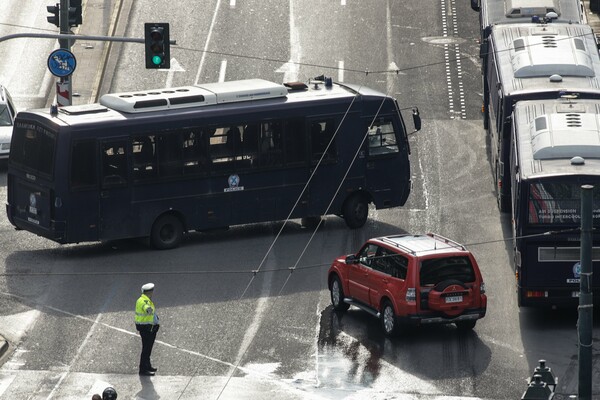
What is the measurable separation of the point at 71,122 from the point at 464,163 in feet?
38.4

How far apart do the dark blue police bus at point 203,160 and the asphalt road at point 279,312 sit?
671 millimetres

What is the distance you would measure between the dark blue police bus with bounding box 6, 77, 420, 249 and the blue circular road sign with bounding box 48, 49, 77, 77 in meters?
4.24

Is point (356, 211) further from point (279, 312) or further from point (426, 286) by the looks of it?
point (426, 286)

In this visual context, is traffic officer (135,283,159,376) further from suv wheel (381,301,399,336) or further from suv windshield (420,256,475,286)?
suv windshield (420,256,475,286)

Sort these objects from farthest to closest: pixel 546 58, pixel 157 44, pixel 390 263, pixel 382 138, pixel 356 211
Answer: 1. pixel 546 58
2. pixel 382 138
3. pixel 356 211
4. pixel 157 44
5. pixel 390 263

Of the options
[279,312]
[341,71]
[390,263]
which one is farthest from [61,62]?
[390,263]

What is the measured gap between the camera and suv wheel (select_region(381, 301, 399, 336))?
27.9 metres

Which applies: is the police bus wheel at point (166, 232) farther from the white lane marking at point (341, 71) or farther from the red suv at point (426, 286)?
the white lane marking at point (341, 71)

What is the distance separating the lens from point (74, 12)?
123ft

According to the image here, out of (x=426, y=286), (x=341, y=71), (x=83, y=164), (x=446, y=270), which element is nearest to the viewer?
(x=426, y=286)

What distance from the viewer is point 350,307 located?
30.5 meters

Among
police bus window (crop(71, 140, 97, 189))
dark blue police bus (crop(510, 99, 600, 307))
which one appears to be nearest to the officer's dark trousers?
dark blue police bus (crop(510, 99, 600, 307))

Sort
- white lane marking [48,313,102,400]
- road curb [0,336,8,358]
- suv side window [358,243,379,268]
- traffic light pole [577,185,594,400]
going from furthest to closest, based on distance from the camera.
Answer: suv side window [358,243,379,268]
road curb [0,336,8,358]
white lane marking [48,313,102,400]
traffic light pole [577,185,594,400]

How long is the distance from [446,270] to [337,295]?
9.65ft
